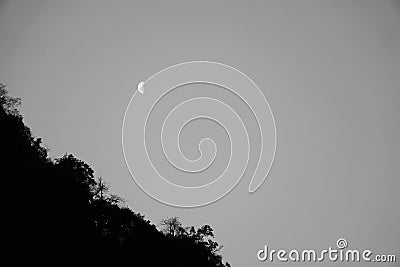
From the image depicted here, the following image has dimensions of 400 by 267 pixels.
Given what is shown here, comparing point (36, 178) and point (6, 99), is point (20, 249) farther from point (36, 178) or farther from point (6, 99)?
point (6, 99)

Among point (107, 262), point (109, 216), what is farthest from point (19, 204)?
point (109, 216)

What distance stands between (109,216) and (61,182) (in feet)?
21.8

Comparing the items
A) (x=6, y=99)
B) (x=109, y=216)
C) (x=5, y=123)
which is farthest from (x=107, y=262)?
(x=6, y=99)

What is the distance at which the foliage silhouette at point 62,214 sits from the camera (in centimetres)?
3008

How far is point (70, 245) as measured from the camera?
105ft

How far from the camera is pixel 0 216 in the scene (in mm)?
29438

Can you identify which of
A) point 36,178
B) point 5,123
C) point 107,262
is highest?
point 5,123

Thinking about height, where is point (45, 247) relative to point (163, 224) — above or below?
A: below

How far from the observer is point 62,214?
105 feet

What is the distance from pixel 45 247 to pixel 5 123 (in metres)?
8.12

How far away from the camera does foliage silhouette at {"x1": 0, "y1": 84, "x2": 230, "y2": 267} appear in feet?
98.7

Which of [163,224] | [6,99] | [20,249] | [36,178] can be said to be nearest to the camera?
[20,249]

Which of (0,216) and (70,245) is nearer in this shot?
(0,216)

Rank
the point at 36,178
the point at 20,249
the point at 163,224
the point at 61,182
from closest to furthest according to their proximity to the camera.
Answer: the point at 20,249 → the point at 36,178 → the point at 61,182 → the point at 163,224
